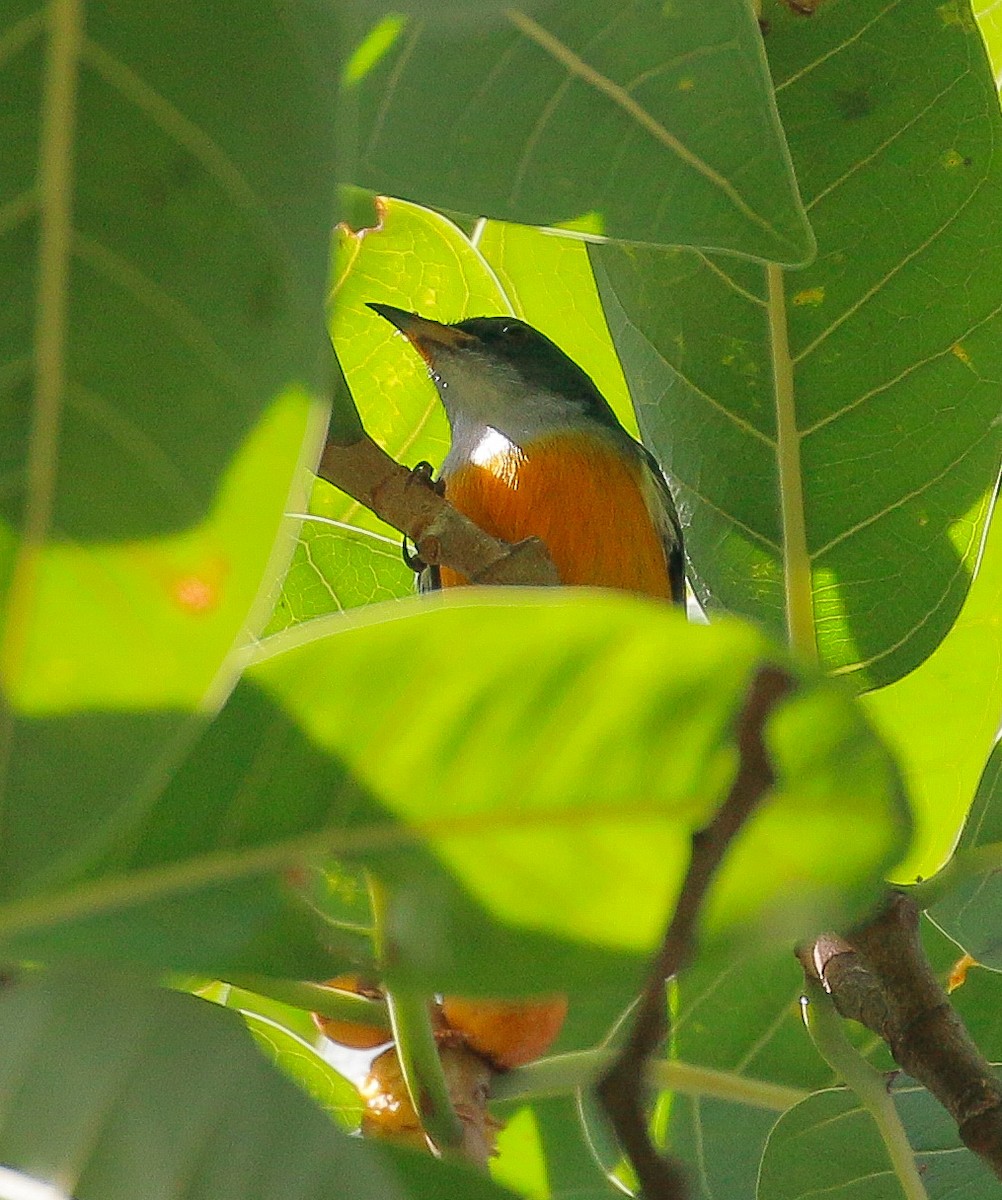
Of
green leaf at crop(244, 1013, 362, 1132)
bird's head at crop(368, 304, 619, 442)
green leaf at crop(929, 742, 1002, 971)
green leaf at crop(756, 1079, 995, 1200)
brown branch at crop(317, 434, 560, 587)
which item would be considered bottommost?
green leaf at crop(244, 1013, 362, 1132)

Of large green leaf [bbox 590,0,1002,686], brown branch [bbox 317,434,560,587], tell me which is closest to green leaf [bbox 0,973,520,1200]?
brown branch [bbox 317,434,560,587]

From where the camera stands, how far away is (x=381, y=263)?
241cm

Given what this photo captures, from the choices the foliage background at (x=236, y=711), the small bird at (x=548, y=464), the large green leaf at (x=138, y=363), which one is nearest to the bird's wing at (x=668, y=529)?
the small bird at (x=548, y=464)

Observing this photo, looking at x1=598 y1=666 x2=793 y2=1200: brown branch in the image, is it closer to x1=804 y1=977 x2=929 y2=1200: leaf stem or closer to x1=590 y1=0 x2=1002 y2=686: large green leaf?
x1=804 y1=977 x2=929 y2=1200: leaf stem

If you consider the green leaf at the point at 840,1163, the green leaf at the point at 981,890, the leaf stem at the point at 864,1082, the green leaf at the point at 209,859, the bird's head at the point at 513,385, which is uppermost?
the green leaf at the point at 209,859

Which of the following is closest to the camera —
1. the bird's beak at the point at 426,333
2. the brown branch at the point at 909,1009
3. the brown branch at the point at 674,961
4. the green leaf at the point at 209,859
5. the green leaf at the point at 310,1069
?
the brown branch at the point at 674,961

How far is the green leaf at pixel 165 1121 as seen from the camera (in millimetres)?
688

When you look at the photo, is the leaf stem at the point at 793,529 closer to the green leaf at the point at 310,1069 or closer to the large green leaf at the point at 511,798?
A: the green leaf at the point at 310,1069

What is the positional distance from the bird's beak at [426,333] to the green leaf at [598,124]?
102cm

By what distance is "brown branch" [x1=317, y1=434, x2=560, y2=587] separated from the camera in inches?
72.6

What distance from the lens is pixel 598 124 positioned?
1353 mm

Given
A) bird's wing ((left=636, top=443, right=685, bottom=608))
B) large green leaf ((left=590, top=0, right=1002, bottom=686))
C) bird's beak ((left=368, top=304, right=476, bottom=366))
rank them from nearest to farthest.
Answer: large green leaf ((left=590, top=0, right=1002, bottom=686)) → bird's beak ((left=368, top=304, right=476, bottom=366)) → bird's wing ((left=636, top=443, right=685, bottom=608))

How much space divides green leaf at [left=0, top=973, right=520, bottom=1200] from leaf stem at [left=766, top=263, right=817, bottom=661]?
1388 mm

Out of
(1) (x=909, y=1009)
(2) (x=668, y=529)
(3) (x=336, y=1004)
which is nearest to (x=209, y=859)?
(3) (x=336, y=1004)
